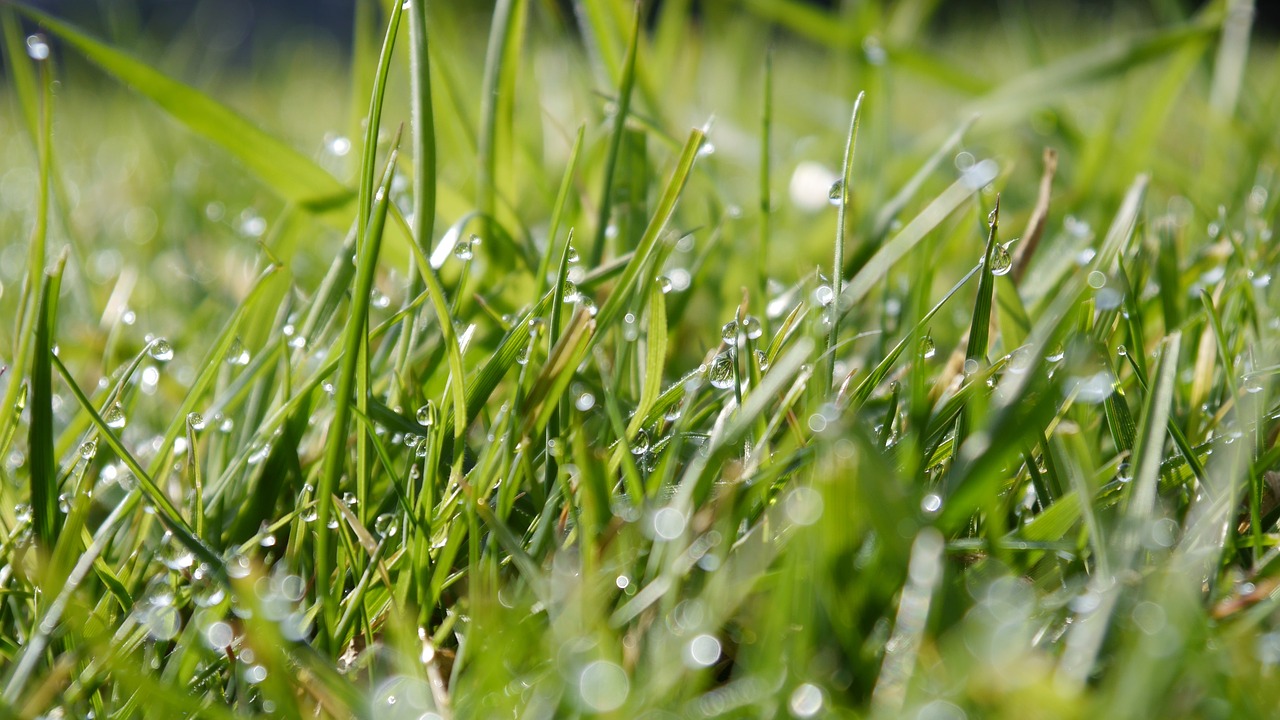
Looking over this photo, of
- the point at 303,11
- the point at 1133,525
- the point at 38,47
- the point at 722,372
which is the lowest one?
the point at 1133,525

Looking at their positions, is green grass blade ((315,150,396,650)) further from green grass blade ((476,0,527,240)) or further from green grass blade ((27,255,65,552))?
green grass blade ((476,0,527,240))

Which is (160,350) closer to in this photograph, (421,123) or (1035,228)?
(421,123)

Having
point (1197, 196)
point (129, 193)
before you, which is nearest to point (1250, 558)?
point (1197, 196)

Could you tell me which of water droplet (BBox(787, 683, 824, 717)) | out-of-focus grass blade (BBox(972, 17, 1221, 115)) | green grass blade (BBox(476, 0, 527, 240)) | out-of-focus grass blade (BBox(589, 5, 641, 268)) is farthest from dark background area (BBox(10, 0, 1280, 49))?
water droplet (BBox(787, 683, 824, 717))

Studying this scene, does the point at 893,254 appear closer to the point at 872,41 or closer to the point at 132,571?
the point at 132,571

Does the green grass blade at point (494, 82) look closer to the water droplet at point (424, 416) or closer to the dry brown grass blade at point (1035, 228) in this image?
the water droplet at point (424, 416)

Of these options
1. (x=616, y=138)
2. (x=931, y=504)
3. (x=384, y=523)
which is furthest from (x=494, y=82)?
(x=931, y=504)

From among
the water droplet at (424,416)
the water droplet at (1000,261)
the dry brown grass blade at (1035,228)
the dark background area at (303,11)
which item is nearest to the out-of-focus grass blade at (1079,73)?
the dry brown grass blade at (1035,228)
